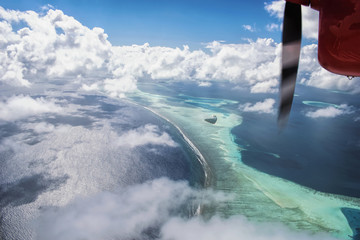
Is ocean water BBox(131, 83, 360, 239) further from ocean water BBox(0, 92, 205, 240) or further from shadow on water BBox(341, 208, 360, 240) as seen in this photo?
ocean water BBox(0, 92, 205, 240)

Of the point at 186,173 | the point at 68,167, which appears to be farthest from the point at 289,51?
the point at 68,167

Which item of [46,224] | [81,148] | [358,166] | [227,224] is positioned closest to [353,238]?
[227,224]

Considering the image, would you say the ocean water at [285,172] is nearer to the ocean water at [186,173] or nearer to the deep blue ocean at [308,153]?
the deep blue ocean at [308,153]

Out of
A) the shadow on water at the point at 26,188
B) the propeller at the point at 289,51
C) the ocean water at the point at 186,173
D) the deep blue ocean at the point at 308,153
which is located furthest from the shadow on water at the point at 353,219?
the shadow on water at the point at 26,188

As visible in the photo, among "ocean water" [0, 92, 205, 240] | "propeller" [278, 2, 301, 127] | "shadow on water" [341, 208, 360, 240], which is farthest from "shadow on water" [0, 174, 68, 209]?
"shadow on water" [341, 208, 360, 240]

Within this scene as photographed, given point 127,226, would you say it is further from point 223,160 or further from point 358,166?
point 358,166
